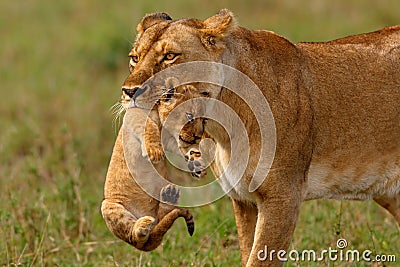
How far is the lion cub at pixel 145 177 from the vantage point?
4.09m

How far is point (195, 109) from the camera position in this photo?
4.08m

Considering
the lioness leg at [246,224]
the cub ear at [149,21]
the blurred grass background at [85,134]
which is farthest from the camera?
the blurred grass background at [85,134]

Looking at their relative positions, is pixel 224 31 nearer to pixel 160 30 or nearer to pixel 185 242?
pixel 160 30

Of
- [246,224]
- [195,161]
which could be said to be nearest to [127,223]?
[195,161]

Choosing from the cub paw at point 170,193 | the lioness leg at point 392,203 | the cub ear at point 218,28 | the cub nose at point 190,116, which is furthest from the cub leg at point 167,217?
the lioness leg at point 392,203

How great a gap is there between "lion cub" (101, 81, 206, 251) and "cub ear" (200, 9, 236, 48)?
243 mm

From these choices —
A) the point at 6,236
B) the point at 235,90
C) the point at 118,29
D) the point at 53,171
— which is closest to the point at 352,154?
the point at 235,90

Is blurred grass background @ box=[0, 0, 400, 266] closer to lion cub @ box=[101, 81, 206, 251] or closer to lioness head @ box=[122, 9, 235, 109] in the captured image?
lion cub @ box=[101, 81, 206, 251]

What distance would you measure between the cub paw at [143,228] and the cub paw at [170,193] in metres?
0.14

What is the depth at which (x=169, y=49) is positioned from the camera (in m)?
4.02

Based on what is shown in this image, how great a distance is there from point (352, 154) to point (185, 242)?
4.70 ft

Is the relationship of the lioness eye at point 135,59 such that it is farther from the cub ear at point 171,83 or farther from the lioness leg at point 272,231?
the lioness leg at point 272,231

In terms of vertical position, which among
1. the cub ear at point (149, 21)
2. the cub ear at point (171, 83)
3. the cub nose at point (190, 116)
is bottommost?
the cub nose at point (190, 116)

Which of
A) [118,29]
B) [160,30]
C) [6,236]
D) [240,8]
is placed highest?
[240,8]
